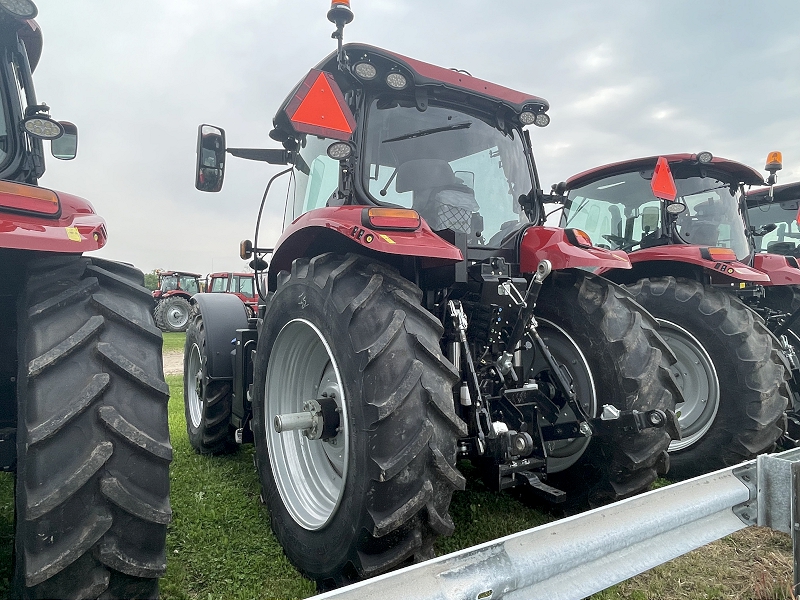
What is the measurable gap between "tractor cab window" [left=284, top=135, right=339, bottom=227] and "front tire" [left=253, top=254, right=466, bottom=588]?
705 millimetres

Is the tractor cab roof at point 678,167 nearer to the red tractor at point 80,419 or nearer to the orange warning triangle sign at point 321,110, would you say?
the orange warning triangle sign at point 321,110

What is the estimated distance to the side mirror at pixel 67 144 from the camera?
2.80 m

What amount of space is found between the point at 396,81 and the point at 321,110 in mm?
471

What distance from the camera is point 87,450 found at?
4.67ft

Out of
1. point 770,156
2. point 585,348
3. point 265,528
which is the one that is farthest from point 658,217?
point 265,528

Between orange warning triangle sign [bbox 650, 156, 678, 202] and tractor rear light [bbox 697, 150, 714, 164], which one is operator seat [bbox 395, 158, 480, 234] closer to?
orange warning triangle sign [bbox 650, 156, 678, 202]

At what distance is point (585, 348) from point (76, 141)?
297cm

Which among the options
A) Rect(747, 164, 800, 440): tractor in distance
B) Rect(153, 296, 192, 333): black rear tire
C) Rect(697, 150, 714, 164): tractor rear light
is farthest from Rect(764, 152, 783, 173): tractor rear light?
Rect(153, 296, 192, 333): black rear tire

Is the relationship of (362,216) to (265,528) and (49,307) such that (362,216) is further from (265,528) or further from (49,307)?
(265,528)

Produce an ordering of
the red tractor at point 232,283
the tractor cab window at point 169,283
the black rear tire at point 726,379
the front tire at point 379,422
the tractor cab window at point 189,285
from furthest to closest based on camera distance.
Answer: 1. the tractor cab window at point 189,285
2. the tractor cab window at point 169,283
3. the red tractor at point 232,283
4. the black rear tire at point 726,379
5. the front tire at point 379,422

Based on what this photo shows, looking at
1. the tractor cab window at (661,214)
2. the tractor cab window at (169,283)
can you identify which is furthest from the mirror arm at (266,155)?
the tractor cab window at (169,283)

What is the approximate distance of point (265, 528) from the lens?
2879mm

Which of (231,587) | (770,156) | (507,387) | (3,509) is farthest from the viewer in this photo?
(770,156)

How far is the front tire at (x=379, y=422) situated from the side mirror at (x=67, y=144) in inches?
59.3
